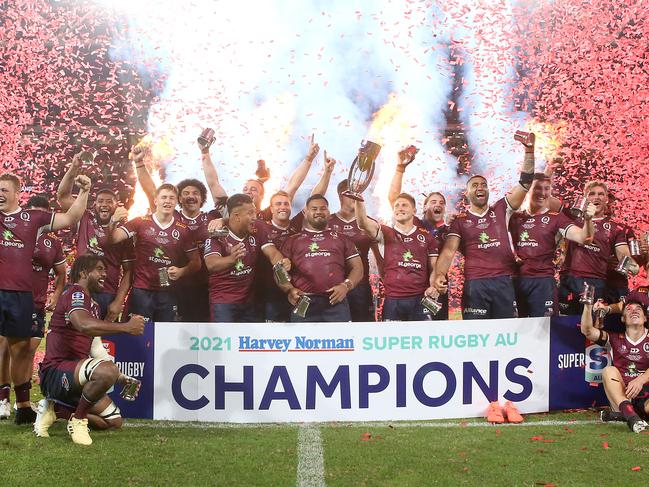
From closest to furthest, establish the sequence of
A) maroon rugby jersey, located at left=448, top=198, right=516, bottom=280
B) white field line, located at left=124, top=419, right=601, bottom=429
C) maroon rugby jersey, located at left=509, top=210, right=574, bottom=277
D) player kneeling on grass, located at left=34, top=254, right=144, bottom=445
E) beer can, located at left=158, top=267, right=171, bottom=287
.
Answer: player kneeling on grass, located at left=34, top=254, right=144, bottom=445 → white field line, located at left=124, top=419, right=601, bottom=429 → beer can, located at left=158, top=267, right=171, bottom=287 → maroon rugby jersey, located at left=448, top=198, right=516, bottom=280 → maroon rugby jersey, located at left=509, top=210, right=574, bottom=277

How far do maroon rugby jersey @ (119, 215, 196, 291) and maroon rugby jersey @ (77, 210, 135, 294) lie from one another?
0.12 meters

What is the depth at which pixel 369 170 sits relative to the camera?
22.5ft

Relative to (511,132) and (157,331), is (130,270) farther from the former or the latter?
(511,132)

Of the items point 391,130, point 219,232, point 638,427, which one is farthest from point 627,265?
point 391,130

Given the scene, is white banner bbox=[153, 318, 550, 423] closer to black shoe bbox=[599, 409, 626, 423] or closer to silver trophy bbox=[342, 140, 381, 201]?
black shoe bbox=[599, 409, 626, 423]

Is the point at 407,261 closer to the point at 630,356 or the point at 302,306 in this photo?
the point at 302,306

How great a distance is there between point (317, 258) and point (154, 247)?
4.93 ft

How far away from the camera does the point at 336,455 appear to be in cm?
495

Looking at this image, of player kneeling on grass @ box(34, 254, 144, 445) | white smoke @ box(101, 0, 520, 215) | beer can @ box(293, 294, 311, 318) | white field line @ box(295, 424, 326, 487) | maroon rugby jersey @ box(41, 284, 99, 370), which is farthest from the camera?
white smoke @ box(101, 0, 520, 215)

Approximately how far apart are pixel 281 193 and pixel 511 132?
4661 mm

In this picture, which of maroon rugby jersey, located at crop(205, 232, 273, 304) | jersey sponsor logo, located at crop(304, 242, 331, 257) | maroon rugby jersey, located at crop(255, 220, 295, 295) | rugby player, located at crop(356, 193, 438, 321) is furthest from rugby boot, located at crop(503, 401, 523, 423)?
maroon rugby jersey, located at crop(205, 232, 273, 304)

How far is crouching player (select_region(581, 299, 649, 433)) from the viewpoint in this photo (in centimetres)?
601

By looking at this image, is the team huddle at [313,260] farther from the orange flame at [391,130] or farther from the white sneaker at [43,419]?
the orange flame at [391,130]

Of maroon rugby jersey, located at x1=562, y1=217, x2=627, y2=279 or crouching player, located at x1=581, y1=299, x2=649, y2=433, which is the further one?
maroon rugby jersey, located at x1=562, y1=217, x2=627, y2=279
